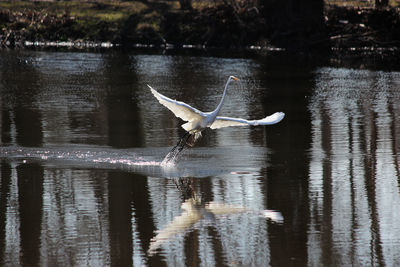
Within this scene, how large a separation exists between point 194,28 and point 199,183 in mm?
49509

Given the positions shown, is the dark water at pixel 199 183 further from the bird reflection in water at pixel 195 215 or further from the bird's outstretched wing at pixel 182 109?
the bird's outstretched wing at pixel 182 109

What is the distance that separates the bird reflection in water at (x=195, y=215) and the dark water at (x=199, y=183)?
0.03 meters

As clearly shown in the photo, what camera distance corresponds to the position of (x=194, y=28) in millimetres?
65375

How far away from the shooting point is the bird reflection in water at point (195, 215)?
→ 1305 centimetres

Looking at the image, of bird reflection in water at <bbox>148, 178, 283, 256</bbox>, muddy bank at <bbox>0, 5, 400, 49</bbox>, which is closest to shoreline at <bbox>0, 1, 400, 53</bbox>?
muddy bank at <bbox>0, 5, 400, 49</bbox>

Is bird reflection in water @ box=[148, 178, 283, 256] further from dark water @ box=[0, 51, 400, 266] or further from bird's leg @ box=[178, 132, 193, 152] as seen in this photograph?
bird's leg @ box=[178, 132, 193, 152]

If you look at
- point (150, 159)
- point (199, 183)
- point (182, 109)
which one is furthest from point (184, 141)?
point (199, 183)

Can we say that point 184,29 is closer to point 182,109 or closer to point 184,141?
point 184,141

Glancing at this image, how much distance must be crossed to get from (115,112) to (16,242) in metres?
15.0

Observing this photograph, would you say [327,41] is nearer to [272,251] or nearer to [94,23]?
[94,23]

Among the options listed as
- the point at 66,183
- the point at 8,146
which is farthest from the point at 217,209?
the point at 8,146

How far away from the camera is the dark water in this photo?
12359 mm

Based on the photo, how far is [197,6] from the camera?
69688 millimetres

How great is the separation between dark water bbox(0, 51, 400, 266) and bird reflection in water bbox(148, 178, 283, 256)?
31 mm
